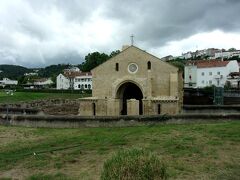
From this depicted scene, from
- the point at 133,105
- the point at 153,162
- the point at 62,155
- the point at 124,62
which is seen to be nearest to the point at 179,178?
the point at 153,162

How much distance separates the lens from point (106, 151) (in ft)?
48.0

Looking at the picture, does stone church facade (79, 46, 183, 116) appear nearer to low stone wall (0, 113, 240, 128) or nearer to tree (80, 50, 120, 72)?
low stone wall (0, 113, 240, 128)

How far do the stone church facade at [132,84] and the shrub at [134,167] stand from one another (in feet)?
106

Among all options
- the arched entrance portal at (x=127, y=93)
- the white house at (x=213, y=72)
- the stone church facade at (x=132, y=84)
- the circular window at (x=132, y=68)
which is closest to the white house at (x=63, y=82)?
the white house at (x=213, y=72)

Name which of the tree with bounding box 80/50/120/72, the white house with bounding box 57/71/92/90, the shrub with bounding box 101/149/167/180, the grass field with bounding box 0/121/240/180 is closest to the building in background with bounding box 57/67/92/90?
the white house with bounding box 57/71/92/90

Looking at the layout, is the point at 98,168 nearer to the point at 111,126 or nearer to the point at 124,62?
the point at 111,126

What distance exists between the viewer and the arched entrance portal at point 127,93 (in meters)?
44.8

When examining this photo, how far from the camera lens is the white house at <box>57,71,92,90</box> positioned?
12444cm

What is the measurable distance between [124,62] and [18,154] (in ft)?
97.5

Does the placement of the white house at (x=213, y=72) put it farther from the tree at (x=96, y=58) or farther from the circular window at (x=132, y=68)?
the circular window at (x=132, y=68)

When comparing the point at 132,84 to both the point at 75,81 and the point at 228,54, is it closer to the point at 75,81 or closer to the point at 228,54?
the point at 75,81

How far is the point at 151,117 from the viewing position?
22844mm

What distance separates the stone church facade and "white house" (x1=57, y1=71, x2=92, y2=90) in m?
78.3

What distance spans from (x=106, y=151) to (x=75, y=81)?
117 m
